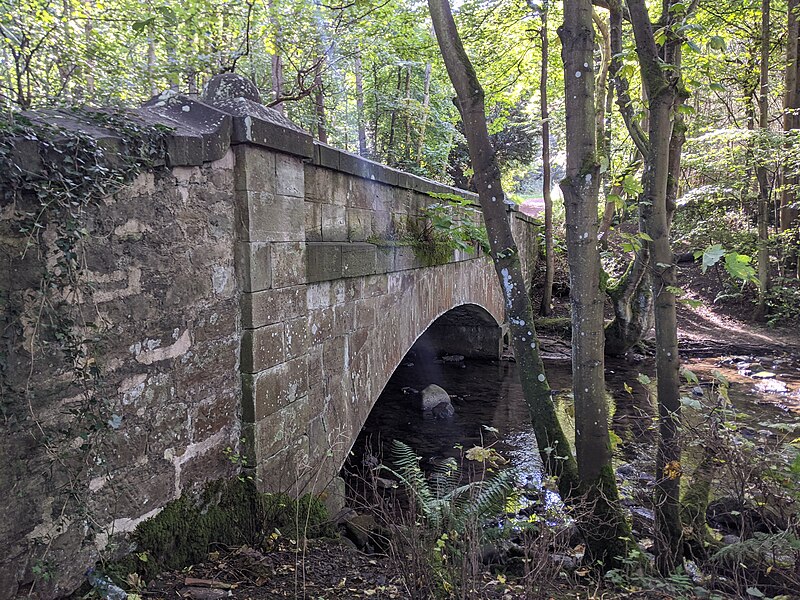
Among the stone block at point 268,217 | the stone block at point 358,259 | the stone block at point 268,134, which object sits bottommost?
the stone block at point 358,259

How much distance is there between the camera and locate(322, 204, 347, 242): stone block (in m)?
3.64

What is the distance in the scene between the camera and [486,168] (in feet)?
12.4

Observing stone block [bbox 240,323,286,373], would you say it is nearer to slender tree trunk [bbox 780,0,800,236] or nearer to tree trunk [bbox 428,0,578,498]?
tree trunk [bbox 428,0,578,498]

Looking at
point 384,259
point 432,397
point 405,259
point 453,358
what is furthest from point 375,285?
point 453,358

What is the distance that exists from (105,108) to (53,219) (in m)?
0.71

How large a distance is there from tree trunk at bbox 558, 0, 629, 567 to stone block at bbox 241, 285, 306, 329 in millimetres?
1659

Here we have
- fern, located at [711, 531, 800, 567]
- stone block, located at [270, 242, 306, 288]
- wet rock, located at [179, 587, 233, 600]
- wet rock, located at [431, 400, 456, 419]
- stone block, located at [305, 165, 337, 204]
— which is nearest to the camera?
wet rock, located at [179, 587, 233, 600]

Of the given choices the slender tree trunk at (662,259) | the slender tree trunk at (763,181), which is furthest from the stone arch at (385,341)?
the slender tree trunk at (763,181)

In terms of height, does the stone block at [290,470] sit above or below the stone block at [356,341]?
below

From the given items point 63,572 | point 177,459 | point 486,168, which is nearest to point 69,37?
point 486,168

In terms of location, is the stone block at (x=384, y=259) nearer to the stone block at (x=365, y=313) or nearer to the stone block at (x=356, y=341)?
the stone block at (x=365, y=313)

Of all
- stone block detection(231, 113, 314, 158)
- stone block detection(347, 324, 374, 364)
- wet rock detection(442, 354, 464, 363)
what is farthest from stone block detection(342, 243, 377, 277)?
wet rock detection(442, 354, 464, 363)

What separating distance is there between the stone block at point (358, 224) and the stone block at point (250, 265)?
1152mm

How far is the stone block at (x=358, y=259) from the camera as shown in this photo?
12.5ft
